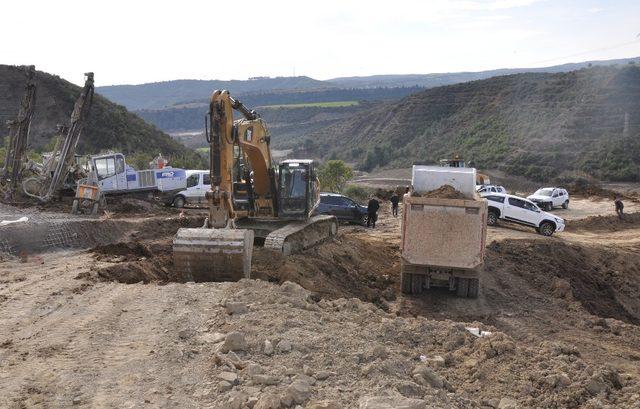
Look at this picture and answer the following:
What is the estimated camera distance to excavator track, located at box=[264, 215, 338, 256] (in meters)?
14.4

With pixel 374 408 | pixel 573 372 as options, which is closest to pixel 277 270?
pixel 573 372

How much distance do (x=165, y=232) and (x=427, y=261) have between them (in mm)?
9867

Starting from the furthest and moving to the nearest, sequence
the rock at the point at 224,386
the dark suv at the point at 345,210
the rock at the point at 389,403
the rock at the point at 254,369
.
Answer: the dark suv at the point at 345,210 < the rock at the point at 254,369 < the rock at the point at 224,386 < the rock at the point at 389,403

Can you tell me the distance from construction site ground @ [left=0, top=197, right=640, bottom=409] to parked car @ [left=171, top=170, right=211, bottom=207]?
12124mm

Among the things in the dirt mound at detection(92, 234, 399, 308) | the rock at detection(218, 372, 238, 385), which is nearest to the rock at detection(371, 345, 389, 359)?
the rock at detection(218, 372, 238, 385)

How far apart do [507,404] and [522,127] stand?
231ft

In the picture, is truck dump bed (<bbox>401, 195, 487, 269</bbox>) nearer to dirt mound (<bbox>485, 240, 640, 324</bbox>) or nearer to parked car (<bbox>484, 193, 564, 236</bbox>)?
dirt mound (<bbox>485, 240, 640, 324</bbox>)

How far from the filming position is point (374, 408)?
6.01 metres

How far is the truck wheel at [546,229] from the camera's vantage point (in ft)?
89.7

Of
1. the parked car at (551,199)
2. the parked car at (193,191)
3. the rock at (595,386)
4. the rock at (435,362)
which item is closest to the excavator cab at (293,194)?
the rock at (435,362)

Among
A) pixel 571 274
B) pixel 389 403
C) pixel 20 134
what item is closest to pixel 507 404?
pixel 389 403

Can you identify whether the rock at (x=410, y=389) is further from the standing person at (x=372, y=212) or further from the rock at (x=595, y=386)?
the standing person at (x=372, y=212)

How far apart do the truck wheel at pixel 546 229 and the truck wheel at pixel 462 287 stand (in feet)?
45.8

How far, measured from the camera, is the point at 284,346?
7.59 metres
